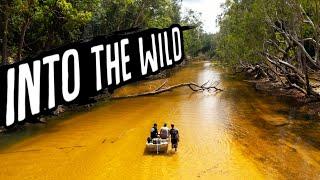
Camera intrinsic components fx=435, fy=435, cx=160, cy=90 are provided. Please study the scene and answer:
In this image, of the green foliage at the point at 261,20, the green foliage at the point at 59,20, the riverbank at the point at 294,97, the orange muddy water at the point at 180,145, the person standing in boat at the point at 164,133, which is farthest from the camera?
the riverbank at the point at 294,97

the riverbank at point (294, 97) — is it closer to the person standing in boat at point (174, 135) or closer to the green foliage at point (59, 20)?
the person standing in boat at point (174, 135)

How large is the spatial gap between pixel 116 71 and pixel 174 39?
2565 millimetres

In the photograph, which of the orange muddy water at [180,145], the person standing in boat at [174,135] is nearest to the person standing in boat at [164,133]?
the person standing in boat at [174,135]

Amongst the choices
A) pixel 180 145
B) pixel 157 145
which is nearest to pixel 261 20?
pixel 180 145

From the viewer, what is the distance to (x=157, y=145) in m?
21.9

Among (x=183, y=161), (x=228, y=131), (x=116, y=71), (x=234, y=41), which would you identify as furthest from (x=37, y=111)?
(x=234, y=41)

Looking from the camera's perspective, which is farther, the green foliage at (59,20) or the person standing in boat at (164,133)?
the green foliage at (59,20)

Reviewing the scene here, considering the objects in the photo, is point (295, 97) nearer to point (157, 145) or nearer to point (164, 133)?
point (164, 133)

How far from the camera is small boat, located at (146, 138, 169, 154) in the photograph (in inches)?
863

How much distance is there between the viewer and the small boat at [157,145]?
21.9 metres

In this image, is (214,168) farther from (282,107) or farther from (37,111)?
(282,107)

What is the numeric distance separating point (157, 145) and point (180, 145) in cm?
270

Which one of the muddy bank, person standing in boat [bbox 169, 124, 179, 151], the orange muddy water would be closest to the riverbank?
the muddy bank

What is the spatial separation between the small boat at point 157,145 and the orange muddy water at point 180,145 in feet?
1.06
